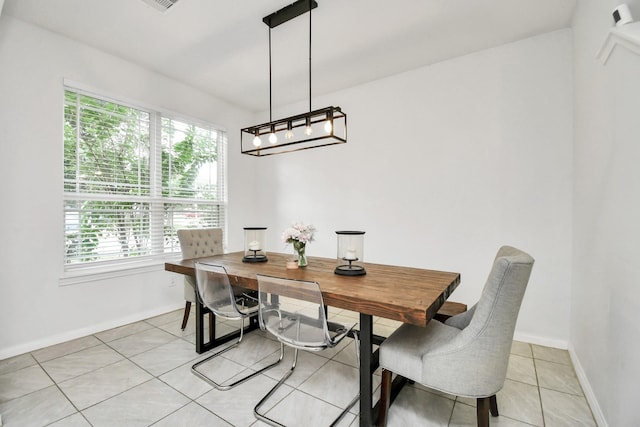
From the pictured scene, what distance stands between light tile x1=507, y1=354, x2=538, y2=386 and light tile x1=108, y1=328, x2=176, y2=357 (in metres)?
2.97

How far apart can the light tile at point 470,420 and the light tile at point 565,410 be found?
0.68 feet

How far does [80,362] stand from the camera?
2.34m

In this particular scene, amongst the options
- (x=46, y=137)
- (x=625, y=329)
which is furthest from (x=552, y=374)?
(x=46, y=137)

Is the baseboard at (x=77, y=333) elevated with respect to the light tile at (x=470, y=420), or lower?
elevated

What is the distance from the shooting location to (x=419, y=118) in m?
3.27

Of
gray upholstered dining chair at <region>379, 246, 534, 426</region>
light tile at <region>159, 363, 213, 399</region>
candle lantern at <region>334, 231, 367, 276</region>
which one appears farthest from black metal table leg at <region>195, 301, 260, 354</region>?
gray upholstered dining chair at <region>379, 246, 534, 426</region>

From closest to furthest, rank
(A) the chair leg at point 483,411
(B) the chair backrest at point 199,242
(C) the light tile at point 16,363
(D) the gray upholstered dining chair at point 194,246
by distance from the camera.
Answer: (A) the chair leg at point 483,411 < (C) the light tile at point 16,363 < (D) the gray upholstered dining chair at point 194,246 < (B) the chair backrest at point 199,242

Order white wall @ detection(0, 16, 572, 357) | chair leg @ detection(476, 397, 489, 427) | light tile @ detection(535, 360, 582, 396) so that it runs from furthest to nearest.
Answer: white wall @ detection(0, 16, 572, 357) < light tile @ detection(535, 360, 582, 396) < chair leg @ detection(476, 397, 489, 427)

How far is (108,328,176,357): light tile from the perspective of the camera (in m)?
2.54

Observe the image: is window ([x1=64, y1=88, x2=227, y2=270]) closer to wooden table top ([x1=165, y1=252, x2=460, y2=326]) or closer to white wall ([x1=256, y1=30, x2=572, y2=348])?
wooden table top ([x1=165, y1=252, x2=460, y2=326])

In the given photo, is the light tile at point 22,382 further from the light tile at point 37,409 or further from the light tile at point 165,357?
the light tile at point 165,357

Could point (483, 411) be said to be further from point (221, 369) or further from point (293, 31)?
point (293, 31)

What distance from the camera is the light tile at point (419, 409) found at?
1676 millimetres

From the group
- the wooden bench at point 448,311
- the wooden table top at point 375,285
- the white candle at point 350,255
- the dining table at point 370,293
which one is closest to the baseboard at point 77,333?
the wooden table top at point 375,285
